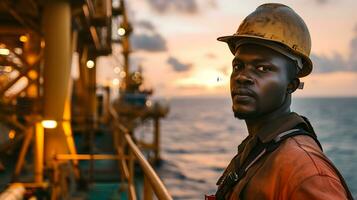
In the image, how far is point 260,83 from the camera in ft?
6.43

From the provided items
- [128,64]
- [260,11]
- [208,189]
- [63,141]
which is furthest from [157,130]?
[260,11]

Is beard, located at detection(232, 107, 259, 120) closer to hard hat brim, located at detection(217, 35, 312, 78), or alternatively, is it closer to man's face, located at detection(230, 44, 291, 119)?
man's face, located at detection(230, 44, 291, 119)

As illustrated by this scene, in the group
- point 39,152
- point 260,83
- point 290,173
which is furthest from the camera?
point 39,152

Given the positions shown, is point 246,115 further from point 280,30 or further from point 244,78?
point 280,30

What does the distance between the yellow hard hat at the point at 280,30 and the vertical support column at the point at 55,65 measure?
6.85 metres

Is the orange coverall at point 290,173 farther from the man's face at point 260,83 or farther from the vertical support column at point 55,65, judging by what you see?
the vertical support column at point 55,65

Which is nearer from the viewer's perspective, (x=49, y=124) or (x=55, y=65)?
(x=49, y=124)

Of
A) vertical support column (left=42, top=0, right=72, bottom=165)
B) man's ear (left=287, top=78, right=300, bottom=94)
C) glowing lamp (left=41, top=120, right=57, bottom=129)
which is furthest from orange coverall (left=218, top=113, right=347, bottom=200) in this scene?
vertical support column (left=42, top=0, right=72, bottom=165)

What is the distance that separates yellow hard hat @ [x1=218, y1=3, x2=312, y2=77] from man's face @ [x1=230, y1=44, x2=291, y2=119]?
63 millimetres

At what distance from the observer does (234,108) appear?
2.04 m

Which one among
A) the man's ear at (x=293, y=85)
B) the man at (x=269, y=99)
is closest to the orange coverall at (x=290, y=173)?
the man at (x=269, y=99)

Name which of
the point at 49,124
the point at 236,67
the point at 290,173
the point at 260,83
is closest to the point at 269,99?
the point at 260,83

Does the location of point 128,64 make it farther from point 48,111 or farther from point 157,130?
point 48,111

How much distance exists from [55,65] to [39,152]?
177 cm
